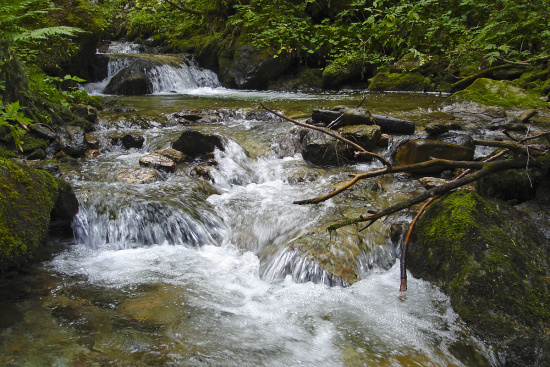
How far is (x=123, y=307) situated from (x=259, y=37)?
14.1 m

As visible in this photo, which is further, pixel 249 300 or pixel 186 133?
pixel 186 133

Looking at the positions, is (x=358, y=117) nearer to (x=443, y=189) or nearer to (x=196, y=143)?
(x=196, y=143)

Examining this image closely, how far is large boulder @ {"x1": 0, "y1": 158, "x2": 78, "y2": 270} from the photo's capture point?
2.85 m

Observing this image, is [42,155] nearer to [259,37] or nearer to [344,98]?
[344,98]

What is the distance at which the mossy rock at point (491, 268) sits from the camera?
2.42m

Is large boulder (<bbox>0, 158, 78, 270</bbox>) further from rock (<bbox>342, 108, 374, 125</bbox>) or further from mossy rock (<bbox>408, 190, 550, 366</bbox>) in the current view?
rock (<bbox>342, 108, 374, 125</bbox>)

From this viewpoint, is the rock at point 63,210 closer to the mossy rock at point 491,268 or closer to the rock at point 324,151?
the mossy rock at point 491,268

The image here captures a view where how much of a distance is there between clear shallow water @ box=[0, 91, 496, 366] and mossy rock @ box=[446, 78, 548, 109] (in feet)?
16.7

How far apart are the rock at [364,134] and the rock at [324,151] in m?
0.24

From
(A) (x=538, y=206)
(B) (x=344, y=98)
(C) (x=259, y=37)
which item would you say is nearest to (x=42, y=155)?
(A) (x=538, y=206)

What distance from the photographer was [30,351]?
2.08 meters

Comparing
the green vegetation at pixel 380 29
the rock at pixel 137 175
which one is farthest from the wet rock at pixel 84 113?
the green vegetation at pixel 380 29

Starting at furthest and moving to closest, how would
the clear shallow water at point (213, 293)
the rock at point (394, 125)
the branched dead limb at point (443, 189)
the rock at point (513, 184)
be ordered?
the rock at point (394, 125) < the rock at point (513, 184) < the branched dead limb at point (443, 189) < the clear shallow water at point (213, 293)

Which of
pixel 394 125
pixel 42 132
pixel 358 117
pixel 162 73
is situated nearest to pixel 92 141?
pixel 42 132
